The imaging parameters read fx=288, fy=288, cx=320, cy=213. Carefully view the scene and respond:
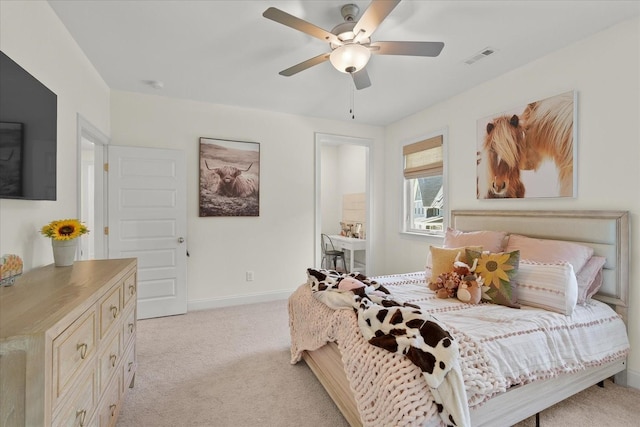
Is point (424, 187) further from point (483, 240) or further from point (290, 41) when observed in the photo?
point (290, 41)

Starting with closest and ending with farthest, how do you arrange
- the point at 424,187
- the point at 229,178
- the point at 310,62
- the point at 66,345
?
the point at 66,345
the point at 310,62
the point at 229,178
the point at 424,187

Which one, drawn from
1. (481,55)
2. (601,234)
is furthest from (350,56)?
(601,234)

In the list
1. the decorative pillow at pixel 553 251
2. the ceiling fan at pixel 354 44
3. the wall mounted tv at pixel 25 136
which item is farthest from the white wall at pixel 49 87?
the decorative pillow at pixel 553 251

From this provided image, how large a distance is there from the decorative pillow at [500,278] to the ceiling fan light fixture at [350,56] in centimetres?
173

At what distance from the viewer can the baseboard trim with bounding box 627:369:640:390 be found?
203 cm

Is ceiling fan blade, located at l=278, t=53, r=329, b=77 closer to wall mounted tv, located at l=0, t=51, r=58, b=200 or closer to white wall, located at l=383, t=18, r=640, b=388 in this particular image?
wall mounted tv, located at l=0, t=51, r=58, b=200

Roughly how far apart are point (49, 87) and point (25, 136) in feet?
2.15

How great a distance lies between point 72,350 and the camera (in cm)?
103

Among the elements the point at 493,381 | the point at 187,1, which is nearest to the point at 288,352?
the point at 493,381

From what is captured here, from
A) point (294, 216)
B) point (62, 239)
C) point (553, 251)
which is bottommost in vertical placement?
point (553, 251)

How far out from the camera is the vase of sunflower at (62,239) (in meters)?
1.69

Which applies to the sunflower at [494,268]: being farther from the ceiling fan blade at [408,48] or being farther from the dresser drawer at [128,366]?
the dresser drawer at [128,366]

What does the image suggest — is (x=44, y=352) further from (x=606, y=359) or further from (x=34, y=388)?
(x=606, y=359)

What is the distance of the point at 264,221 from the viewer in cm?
398
